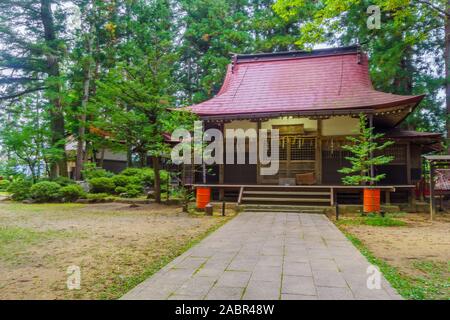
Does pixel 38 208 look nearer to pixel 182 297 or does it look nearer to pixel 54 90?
pixel 54 90

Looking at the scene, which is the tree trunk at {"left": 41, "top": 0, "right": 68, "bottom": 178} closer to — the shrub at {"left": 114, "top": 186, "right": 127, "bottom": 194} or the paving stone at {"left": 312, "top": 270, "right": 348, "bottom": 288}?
the shrub at {"left": 114, "top": 186, "right": 127, "bottom": 194}

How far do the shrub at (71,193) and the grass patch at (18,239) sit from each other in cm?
618

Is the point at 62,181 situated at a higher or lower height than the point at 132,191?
higher

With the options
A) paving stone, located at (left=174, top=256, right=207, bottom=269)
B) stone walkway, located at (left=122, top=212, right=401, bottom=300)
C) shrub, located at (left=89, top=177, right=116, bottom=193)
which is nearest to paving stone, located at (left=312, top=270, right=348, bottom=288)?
stone walkway, located at (left=122, top=212, right=401, bottom=300)

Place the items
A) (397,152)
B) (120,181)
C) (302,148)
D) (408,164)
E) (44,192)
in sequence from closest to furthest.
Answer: (408,164)
(397,152)
(302,148)
(44,192)
(120,181)

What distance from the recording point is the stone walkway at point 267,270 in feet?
9.75

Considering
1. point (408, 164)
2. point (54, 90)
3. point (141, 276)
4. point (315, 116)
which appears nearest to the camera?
point (141, 276)

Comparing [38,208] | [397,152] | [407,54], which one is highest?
[407,54]

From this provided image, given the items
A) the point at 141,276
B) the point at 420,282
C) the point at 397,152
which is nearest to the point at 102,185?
the point at 141,276

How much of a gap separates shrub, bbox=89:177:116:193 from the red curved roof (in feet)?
21.5

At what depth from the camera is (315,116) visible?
34.3 ft

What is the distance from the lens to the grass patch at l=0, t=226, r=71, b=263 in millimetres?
4703

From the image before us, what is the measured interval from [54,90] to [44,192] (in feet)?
16.6

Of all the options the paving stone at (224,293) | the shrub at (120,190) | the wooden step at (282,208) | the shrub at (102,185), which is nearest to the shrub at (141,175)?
the shrub at (120,190)
